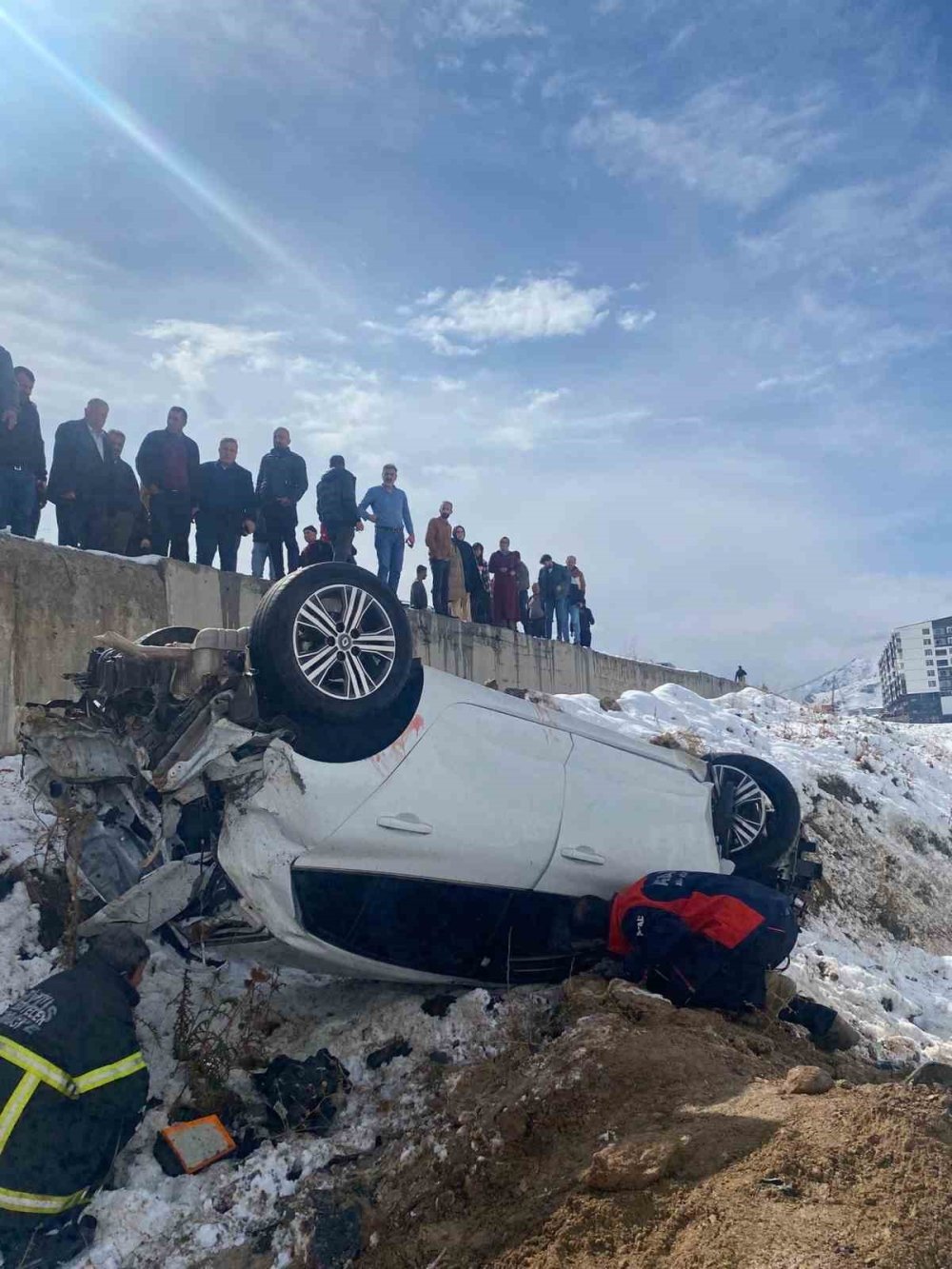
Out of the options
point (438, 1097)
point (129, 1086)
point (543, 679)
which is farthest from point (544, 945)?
point (543, 679)

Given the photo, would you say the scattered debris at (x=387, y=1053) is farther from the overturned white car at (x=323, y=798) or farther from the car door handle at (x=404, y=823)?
the car door handle at (x=404, y=823)

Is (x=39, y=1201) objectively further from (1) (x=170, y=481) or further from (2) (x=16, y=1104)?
(1) (x=170, y=481)

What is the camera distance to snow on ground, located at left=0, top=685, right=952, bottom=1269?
3.51 m

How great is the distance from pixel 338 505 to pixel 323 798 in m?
6.17

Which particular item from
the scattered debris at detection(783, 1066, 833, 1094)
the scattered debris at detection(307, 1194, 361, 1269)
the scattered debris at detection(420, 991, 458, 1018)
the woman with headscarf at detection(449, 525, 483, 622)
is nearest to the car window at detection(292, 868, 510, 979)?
the scattered debris at detection(420, 991, 458, 1018)

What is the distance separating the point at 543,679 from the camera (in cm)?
1365

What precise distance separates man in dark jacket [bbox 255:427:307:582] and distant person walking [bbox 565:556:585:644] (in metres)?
6.46

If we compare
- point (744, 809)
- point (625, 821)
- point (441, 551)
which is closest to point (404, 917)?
point (625, 821)

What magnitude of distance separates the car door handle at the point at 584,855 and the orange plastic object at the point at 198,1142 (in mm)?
2047

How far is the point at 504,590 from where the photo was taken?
1353 centimetres

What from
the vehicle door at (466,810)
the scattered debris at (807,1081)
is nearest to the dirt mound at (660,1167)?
the scattered debris at (807,1081)

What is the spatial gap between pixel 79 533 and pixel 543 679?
287 inches

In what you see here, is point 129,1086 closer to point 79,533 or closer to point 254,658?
point 254,658

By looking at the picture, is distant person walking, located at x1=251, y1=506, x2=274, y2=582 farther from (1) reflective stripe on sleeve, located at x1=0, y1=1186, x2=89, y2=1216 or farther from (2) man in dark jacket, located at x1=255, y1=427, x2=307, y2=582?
(1) reflective stripe on sleeve, located at x1=0, y1=1186, x2=89, y2=1216
